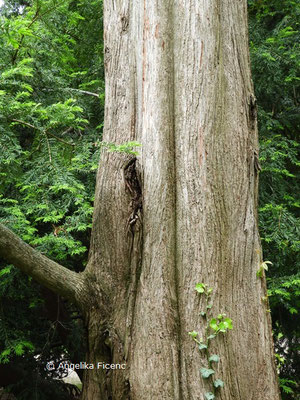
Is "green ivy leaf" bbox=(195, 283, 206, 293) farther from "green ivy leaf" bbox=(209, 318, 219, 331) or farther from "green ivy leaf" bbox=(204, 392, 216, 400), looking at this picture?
"green ivy leaf" bbox=(204, 392, 216, 400)

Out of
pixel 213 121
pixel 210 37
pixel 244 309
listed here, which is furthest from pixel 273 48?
pixel 244 309

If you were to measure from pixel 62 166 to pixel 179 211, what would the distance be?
1.13 metres

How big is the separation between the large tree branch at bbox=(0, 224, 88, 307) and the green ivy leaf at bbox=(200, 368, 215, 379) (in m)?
0.92

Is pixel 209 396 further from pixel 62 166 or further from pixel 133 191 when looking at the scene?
pixel 62 166

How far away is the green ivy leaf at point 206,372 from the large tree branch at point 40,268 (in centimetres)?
92

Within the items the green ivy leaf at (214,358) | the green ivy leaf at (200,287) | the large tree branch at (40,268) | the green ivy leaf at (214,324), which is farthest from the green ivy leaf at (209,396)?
the large tree branch at (40,268)

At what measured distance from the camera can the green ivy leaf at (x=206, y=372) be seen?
2.43 meters

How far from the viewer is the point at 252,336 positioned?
104 inches

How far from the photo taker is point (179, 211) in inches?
109

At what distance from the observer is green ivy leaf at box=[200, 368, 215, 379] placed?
2434 millimetres

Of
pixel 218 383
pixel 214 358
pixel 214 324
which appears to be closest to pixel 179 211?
pixel 214 324

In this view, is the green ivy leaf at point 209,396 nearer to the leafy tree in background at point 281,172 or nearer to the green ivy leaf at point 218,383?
the green ivy leaf at point 218,383

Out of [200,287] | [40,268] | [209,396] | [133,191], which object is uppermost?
[133,191]

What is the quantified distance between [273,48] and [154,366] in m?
3.86
